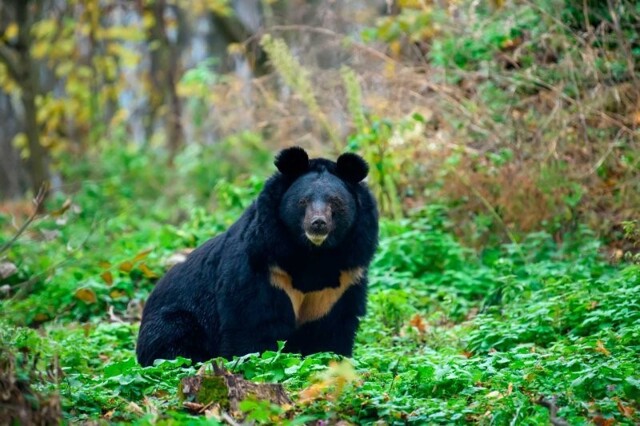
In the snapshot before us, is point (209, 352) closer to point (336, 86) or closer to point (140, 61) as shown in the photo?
point (336, 86)

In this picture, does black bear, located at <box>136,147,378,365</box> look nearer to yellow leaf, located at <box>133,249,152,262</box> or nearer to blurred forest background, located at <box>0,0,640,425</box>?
blurred forest background, located at <box>0,0,640,425</box>

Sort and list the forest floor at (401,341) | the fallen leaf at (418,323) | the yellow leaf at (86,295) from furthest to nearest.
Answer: the yellow leaf at (86,295)
the fallen leaf at (418,323)
the forest floor at (401,341)

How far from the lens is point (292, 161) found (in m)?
7.05

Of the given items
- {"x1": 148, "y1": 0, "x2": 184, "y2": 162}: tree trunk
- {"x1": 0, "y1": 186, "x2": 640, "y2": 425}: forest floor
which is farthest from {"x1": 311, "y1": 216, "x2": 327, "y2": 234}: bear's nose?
{"x1": 148, "y1": 0, "x2": 184, "y2": 162}: tree trunk

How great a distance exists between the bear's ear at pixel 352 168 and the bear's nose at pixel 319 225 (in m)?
0.52

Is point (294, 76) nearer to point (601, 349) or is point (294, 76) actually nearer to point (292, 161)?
point (292, 161)

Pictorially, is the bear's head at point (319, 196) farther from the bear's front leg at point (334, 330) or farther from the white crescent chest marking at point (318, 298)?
the bear's front leg at point (334, 330)

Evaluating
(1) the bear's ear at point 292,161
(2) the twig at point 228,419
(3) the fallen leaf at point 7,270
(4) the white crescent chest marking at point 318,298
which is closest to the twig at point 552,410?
(2) the twig at point 228,419

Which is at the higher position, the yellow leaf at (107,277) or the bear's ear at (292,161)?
the bear's ear at (292,161)

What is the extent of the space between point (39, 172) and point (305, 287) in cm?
1082

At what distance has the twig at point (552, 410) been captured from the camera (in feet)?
14.4

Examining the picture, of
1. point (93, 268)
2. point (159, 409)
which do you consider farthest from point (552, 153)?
point (159, 409)

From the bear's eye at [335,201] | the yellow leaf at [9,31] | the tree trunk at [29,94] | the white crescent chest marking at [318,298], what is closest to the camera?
the bear's eye at [335,201]

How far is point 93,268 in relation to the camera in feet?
34.5
